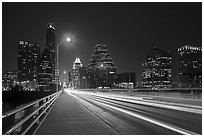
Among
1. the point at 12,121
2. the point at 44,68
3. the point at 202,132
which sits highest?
the point at 44,68

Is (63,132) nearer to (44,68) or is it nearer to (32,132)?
(32,132)

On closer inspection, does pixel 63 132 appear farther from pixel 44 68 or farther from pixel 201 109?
pixel 44 68

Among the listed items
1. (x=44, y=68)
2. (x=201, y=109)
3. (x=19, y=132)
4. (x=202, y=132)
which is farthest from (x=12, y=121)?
(x=44, y=68)

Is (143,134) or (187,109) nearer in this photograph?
(143,134)

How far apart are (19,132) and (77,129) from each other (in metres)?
2.32

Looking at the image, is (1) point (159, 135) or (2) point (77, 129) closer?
(1) point (159, 135)

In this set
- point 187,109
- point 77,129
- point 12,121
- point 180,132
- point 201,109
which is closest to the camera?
point 12,121

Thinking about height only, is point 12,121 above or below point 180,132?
above

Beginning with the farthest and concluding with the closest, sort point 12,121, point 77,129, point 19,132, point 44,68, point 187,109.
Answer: point 44,68 < point 187,109 < point 77,129 < point 19,132 < point 12,121

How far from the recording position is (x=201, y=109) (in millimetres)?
16438

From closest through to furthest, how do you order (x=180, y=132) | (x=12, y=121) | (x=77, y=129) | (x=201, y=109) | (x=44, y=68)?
1. (x=12, y=121)
2. (x=180, y=132)
3. (x=77, y=129)
4. (x=201, y=109)
5. (x=44, y=68)

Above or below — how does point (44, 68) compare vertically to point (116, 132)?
above

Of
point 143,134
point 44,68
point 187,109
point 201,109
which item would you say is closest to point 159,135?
point 143,134

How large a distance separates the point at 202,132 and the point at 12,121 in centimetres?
642
